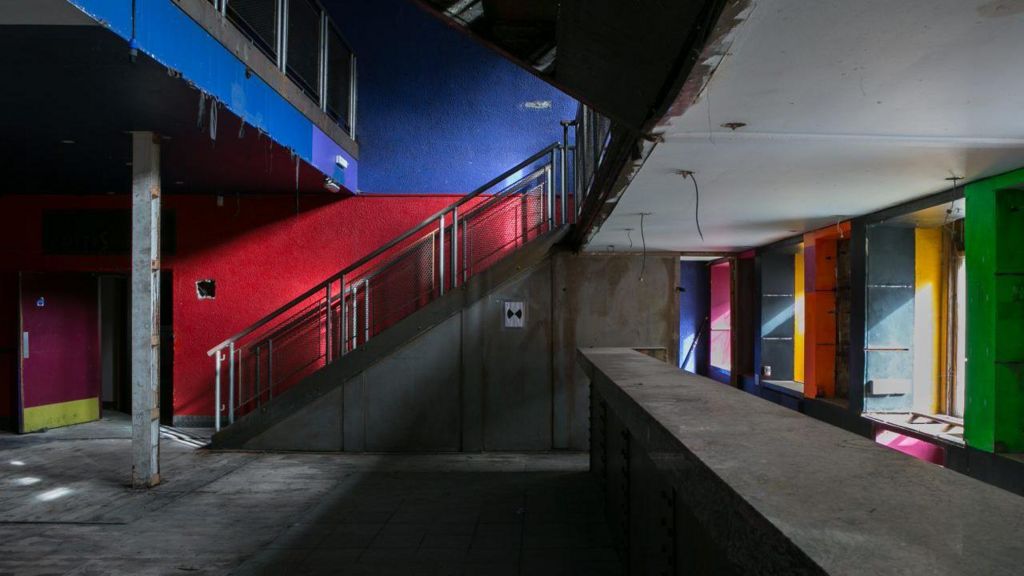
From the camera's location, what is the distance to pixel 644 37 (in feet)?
8.43

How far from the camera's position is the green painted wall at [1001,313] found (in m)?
4.93

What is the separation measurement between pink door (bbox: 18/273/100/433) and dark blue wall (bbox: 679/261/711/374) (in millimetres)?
10776

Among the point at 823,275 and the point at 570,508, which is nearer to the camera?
the point at 570,508

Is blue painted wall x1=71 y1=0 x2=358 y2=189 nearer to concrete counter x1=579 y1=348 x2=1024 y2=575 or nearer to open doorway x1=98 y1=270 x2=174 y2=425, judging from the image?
concrete counter x1=579 y1=348 x2=1024 y2=575

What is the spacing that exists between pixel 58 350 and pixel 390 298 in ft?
17.3

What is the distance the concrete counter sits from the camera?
1.10 metres

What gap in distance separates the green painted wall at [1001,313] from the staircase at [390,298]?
12.3ft

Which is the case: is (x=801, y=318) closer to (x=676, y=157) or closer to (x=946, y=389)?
(x=946, y=389)

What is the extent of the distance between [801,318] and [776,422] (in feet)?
28.5

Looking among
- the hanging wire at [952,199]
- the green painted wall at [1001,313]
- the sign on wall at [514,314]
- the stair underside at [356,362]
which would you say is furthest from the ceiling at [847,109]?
the stair underside at [356,362]

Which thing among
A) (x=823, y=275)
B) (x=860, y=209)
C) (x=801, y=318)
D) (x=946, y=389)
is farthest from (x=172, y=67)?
(x=801, y=318)

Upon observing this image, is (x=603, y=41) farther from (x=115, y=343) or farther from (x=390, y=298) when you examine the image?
(x=115, y=343)

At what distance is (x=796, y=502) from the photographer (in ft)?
4.50

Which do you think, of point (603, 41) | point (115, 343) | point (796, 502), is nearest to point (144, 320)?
point (603, 41)
